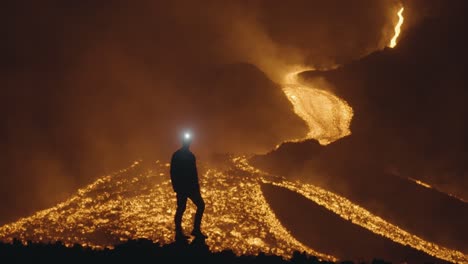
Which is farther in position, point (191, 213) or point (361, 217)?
point (191, 213)

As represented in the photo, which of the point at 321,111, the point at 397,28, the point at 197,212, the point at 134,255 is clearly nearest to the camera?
the point at 134,255

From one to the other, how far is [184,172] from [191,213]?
7.72 m

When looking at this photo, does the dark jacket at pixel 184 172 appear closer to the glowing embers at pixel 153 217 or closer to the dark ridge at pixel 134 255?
the dark ridge at pixel 134 255

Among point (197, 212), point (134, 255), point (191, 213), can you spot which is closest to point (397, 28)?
point (191, 213)

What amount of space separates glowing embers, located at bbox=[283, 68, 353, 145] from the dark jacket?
15.9 meters

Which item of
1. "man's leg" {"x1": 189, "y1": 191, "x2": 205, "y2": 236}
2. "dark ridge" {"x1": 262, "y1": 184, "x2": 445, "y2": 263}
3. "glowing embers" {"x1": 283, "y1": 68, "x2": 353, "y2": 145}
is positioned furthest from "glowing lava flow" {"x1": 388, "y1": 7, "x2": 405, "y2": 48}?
"man's leg" {"x1": 189, "y1": 191, "x2": 205, "y2": 236}

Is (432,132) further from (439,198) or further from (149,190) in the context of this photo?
(149,190)

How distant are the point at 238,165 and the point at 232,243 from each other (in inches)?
327

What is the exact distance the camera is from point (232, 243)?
15875 mm

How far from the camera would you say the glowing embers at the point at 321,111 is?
2883cm

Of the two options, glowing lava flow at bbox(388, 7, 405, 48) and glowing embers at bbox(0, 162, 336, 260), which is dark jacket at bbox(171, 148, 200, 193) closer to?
glowing embers at bbox(0, 162, 336, 260)

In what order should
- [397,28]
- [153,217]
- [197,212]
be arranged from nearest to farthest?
1. [197,212]
2. [153,217]
3. [397,28]

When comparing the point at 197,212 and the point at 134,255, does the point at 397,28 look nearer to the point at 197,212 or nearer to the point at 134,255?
the point at 197,212

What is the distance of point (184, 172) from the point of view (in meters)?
11.7
